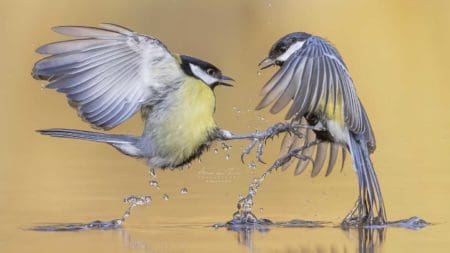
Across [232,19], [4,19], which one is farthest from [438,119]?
[4,19]

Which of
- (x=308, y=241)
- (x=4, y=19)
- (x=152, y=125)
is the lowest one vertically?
(x=308, y=241)

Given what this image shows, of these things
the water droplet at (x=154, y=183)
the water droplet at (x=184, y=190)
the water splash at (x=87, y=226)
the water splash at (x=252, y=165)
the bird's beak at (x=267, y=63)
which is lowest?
the water splash at (x=87, y=226)

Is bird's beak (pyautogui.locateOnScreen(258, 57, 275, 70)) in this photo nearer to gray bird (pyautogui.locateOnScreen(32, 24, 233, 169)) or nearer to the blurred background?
gray bird (pyautogui.locateOnScreen(32, 24, 233, 169))

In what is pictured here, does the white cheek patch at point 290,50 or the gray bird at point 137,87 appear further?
the white cheek patch at point 290,50

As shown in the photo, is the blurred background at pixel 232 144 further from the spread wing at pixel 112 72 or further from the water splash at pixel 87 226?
the spread wing at pixel 112 72

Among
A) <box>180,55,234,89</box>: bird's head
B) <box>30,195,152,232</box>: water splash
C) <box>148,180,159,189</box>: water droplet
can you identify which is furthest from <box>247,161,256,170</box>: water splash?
<box>180,55,234,89</box>: bird's head

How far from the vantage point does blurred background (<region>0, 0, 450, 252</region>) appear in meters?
7.42

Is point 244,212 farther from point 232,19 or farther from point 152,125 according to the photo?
point 232,19

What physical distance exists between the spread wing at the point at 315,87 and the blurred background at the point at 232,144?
548mm

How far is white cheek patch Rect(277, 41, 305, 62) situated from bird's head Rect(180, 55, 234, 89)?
1.55 feet

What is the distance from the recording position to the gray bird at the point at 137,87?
7.48 m

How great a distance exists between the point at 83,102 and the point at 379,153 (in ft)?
10.5

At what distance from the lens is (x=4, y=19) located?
45.8 feet

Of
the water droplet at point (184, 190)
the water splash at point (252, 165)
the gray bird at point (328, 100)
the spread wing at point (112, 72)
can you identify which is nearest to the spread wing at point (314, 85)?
the gray bird at point (328, 100)
